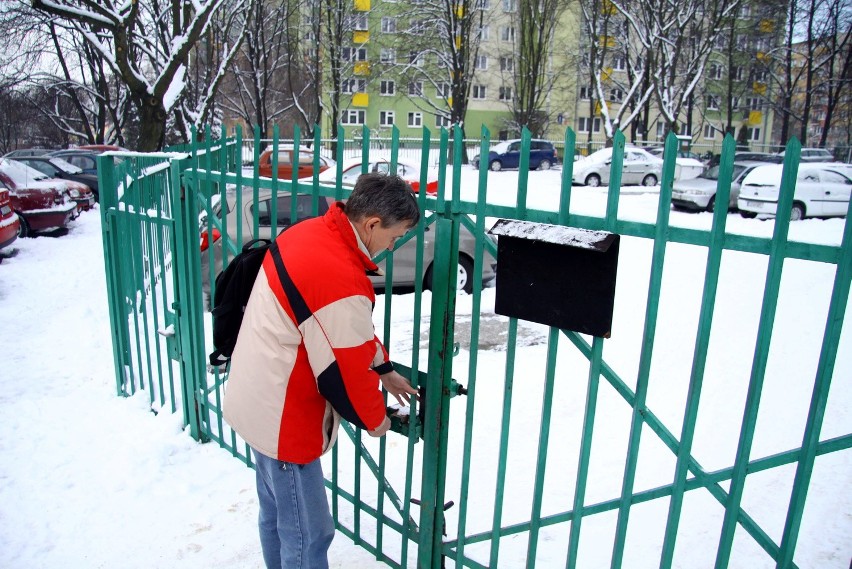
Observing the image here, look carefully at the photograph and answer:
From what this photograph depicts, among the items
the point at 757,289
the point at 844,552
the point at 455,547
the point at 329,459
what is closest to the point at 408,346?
the point at 329,459

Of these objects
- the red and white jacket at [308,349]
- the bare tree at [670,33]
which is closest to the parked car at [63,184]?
the red and white jacket at [308,349]

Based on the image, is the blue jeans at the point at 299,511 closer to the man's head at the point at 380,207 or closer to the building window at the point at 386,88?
the man's head at the point at 380,207

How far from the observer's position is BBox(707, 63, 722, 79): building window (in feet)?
133

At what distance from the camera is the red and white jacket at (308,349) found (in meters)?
2.00

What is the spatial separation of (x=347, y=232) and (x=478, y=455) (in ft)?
7.38

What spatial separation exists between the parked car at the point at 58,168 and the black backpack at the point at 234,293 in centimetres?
1711

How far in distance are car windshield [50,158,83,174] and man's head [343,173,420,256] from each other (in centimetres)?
1890

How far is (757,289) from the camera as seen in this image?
24.0 ft

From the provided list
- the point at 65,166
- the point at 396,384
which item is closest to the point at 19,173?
the point at 65,166

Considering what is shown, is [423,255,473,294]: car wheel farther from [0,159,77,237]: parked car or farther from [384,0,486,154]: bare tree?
[384,0,486,154]: bare tree

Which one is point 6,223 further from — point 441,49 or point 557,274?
point 441,49

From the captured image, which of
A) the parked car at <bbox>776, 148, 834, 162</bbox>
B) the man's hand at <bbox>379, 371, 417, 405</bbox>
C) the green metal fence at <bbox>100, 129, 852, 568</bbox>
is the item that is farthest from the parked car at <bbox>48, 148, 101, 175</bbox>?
the parked car at <bbox>776, 148, 834, 162</bbox>

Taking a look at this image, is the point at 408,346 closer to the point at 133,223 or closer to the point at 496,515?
the point at 133,223

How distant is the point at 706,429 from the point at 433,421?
238 cm
